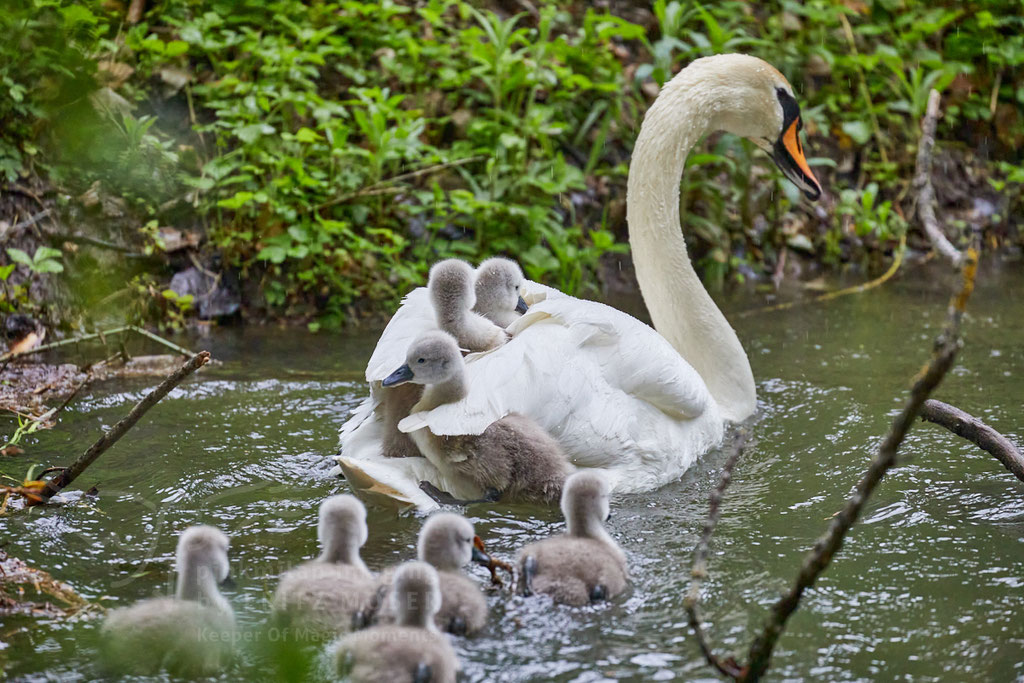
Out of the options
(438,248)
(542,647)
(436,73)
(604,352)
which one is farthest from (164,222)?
(542,647)

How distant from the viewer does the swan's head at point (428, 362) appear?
11.9 ft

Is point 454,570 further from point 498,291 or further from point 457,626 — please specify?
point 498,291

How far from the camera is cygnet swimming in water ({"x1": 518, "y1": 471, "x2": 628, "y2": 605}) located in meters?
3.02

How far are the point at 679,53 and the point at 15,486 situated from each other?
6.56 metres

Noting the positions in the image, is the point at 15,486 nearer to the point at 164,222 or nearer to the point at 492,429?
the point at 492,429

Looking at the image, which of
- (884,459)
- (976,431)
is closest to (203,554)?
(884,459)

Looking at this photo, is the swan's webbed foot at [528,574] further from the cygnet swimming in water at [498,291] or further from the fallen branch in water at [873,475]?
the cygnet swimming in water at [498,291]

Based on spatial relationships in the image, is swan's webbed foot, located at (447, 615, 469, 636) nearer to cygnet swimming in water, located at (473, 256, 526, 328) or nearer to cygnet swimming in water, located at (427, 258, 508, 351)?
cygnet swimming in water, located at (427, 258, 508, 351)

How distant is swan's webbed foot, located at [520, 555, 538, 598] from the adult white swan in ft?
1.91

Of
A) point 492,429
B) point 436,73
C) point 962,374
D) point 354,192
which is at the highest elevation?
point 436,73

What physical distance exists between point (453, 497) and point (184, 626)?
50.6 inches

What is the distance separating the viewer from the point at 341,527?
9.90ft

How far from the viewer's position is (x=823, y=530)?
3.66 m

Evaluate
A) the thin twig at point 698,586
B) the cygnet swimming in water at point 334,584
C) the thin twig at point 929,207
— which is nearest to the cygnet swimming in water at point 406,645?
the cygnet swimming in water at point 334,584
